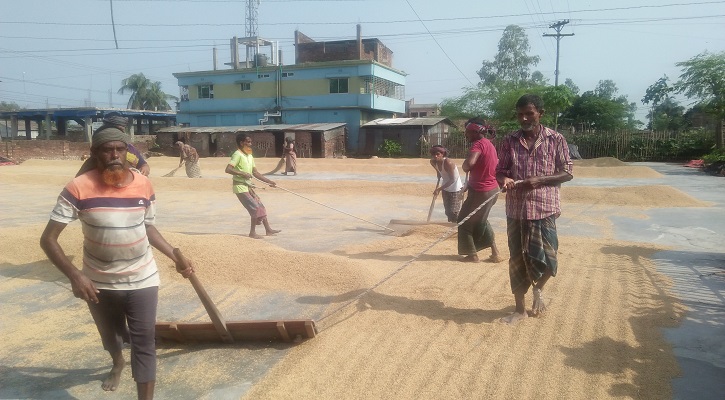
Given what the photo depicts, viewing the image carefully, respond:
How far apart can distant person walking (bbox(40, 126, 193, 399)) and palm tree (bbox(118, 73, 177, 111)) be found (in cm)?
6621

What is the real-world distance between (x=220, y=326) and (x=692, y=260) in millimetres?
5762

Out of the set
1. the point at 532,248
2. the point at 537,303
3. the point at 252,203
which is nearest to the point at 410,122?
the point at 252,203

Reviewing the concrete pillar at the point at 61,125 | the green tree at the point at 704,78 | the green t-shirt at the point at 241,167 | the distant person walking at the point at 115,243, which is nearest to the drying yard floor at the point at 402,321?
the distant person walking at the point at 115,243

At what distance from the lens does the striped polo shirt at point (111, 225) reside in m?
2.88

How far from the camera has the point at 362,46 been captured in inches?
1737

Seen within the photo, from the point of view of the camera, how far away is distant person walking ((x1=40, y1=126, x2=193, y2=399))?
114 inches

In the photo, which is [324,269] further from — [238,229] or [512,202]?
[238,229]

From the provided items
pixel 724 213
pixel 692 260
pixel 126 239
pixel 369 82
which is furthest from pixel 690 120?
pixel 126 239

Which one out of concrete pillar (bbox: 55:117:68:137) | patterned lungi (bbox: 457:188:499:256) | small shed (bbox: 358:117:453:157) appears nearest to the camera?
patterned lungi (bbox: 457:188:499:256)

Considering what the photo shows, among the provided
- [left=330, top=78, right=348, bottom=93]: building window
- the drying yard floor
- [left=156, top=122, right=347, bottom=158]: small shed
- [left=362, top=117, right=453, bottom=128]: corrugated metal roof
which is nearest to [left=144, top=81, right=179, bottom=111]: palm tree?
[left=156, top=122, right=347, bottom=158]: small shed

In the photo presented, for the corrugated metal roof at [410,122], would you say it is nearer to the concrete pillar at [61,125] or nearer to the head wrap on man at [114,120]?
the concrete pillar at [61,125]

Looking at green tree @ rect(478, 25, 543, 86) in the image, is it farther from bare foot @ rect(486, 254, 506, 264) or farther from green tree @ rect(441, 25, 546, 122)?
bare foot @ rect(486, 254, 506, 264)

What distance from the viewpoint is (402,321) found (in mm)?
4383

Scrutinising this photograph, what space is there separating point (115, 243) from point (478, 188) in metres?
4.17
